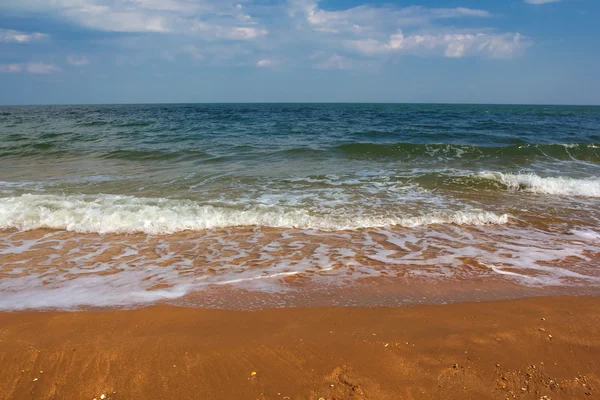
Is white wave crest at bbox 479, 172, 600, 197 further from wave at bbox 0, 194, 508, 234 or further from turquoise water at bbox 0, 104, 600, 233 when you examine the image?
wave at bbox 0, 194, 508, 234

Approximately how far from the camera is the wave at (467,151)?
14766mm

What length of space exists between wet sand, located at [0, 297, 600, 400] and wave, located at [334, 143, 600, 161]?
38.5ft

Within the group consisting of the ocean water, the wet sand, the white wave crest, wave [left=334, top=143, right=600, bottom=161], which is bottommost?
the wet sand

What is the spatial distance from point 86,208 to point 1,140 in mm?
15951

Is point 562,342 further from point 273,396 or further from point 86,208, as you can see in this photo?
point 86,208

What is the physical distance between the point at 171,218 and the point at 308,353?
4.25m

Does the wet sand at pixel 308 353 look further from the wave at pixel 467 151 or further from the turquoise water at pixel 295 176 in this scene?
the wave at pixel 467 151

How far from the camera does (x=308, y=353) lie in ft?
9.20

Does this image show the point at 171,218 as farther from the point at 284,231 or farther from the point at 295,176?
the point at 295,176

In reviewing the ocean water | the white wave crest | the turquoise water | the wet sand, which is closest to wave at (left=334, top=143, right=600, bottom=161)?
the turquoise water

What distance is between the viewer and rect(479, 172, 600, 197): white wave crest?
8688 mm

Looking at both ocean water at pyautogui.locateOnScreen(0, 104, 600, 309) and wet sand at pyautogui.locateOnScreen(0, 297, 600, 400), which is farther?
ocean water at pyautogui.locateOnScreen(0, 104, 600, 309)

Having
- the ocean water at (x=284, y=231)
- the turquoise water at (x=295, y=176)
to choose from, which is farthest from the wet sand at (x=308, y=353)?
the turquoise water at (x=295, y=176)

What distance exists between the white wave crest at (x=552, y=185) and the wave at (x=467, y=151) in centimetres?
476
